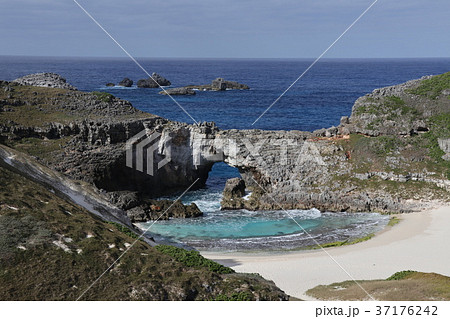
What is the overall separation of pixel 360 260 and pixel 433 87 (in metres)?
35.5

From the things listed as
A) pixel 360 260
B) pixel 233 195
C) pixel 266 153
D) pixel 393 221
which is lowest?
pixel 360 260

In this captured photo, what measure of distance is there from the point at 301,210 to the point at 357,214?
5.67 m

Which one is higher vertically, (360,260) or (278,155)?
(278,155)

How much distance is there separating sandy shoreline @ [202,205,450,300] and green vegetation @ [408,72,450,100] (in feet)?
74.9

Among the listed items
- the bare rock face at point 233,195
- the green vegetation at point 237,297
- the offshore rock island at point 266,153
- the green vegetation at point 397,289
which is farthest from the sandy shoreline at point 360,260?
the bare rock face at point 233,195

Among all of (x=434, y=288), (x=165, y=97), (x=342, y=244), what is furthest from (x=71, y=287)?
(x=165, y=97)

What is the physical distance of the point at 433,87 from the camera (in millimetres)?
64750

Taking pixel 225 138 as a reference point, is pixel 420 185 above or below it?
below

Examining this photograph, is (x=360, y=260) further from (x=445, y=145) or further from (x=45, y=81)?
(x=45, y=81)

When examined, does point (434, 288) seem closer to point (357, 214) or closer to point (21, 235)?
point (21, 235)

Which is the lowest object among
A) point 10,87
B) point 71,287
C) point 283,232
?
point 283,232

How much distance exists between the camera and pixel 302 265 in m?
36.9

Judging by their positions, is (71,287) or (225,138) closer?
(71,287)

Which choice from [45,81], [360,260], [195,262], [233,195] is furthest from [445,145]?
[45,81]
